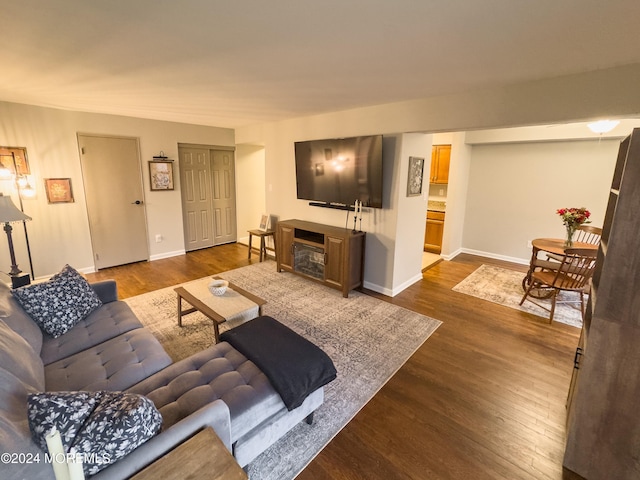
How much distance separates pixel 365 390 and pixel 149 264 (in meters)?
4.26

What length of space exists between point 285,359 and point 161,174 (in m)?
4.45

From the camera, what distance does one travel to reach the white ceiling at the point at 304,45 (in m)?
1.41

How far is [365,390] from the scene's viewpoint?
223 cm

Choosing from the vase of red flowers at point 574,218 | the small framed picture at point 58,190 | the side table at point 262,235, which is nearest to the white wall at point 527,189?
the vase of red flowers at point 574,218

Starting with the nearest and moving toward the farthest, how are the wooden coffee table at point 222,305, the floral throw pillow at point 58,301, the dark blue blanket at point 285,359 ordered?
the dark blue blanket at point 285,359 → the floral throw pillow at point 58,301 → the wooden coffee table at point 222,305

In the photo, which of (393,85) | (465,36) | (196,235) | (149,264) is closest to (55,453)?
(465,36)

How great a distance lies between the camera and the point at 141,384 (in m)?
1.63

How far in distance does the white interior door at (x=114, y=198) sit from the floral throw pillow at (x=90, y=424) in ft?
14.1

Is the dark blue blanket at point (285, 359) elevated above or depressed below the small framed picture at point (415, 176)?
below

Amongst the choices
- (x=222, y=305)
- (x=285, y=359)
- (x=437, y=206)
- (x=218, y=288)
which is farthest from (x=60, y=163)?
(x=437, y=206)

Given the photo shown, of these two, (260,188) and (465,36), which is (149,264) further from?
(465,36)

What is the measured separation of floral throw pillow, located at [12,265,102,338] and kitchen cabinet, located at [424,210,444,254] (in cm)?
510

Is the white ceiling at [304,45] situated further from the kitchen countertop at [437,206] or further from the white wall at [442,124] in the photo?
the kitchen countertop at [437,206]

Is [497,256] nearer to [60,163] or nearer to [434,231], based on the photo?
[434,231]
